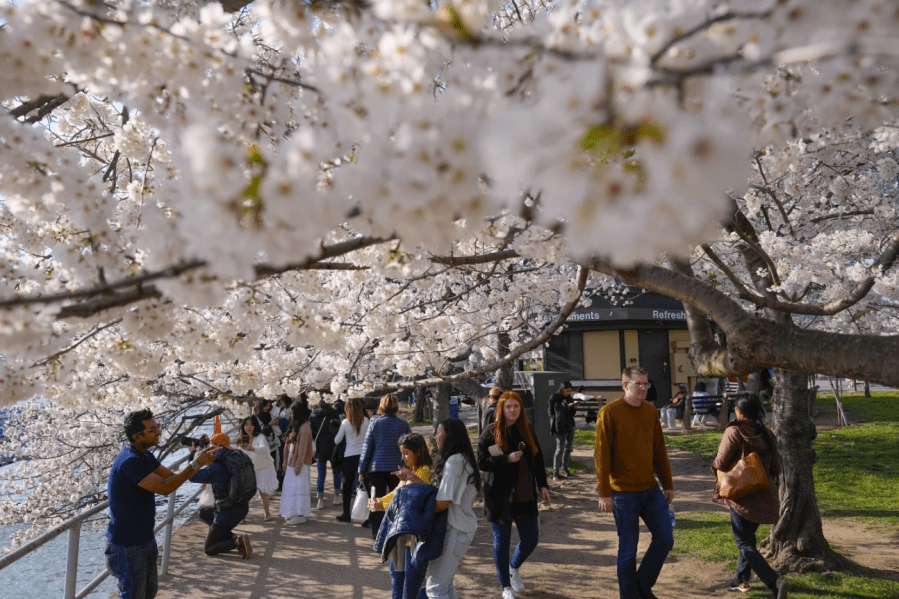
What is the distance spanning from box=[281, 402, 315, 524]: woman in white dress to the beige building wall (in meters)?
17.9

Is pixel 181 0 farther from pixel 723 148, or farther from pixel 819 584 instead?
pixel 819 584

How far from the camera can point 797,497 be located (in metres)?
6.13

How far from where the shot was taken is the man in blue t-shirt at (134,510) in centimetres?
459

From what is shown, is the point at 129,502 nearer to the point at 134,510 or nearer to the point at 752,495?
the point at 134,510

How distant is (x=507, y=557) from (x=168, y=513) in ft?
12.6

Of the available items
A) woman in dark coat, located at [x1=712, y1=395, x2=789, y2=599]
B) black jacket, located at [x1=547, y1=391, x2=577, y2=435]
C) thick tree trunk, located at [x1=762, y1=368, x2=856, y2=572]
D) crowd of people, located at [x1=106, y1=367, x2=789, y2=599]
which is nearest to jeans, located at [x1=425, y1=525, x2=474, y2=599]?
crowd of people, located at [x1=106, y1=367, x2=789, y2=599]

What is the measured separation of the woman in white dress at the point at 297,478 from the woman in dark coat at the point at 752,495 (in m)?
5.63

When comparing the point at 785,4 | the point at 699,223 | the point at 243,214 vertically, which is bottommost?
the point at 699,223

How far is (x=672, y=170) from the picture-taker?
Answer: 34.3 inches

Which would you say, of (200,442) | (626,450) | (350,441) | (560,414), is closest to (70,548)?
(200,442)

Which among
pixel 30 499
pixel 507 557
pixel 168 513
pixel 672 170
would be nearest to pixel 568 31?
pixel 672 170

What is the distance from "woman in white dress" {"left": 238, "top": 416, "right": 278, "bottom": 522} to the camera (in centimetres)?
862

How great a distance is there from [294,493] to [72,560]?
14.6ft

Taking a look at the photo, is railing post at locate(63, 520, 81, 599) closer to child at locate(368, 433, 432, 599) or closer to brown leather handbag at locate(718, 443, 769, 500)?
child at locate(368, 433, 432, 599)
